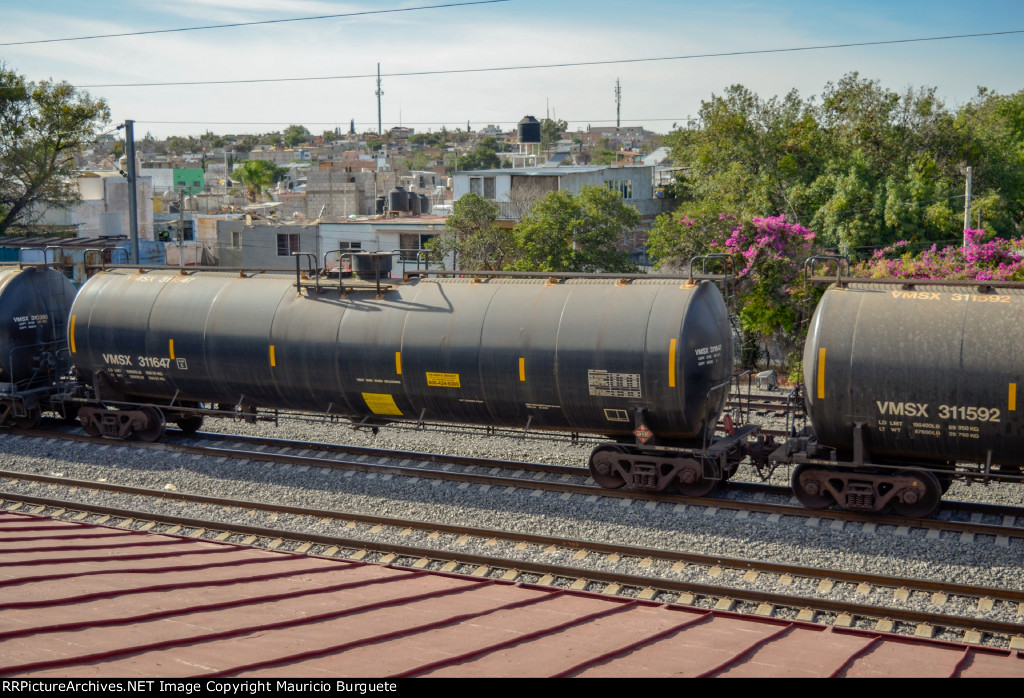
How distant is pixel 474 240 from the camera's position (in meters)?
36.9

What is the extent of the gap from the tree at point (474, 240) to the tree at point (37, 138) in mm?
20370

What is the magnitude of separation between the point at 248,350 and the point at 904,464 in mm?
11823

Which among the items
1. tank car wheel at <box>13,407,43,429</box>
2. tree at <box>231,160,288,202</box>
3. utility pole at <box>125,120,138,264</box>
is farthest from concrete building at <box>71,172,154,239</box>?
tank car wheel at <box>13,407,43,429</box>

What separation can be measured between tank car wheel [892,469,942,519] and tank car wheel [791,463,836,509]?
1.12 metres

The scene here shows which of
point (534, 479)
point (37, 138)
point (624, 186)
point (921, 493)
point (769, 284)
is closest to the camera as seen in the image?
point (921, 493)

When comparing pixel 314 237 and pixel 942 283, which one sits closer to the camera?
pixel 942 283

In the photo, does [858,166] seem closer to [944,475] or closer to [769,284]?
[769,284]

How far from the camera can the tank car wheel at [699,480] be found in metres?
14.8

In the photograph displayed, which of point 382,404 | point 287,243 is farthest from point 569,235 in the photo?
point 287,243

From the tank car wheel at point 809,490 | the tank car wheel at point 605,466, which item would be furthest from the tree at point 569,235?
the tank car wheel at point 809,490

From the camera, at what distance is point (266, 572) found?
8.91 meters

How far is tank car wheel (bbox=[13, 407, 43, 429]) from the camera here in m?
20.8

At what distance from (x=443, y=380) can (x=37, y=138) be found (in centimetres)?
3799

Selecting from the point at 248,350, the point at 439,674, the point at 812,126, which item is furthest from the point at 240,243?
the point at 439,674
